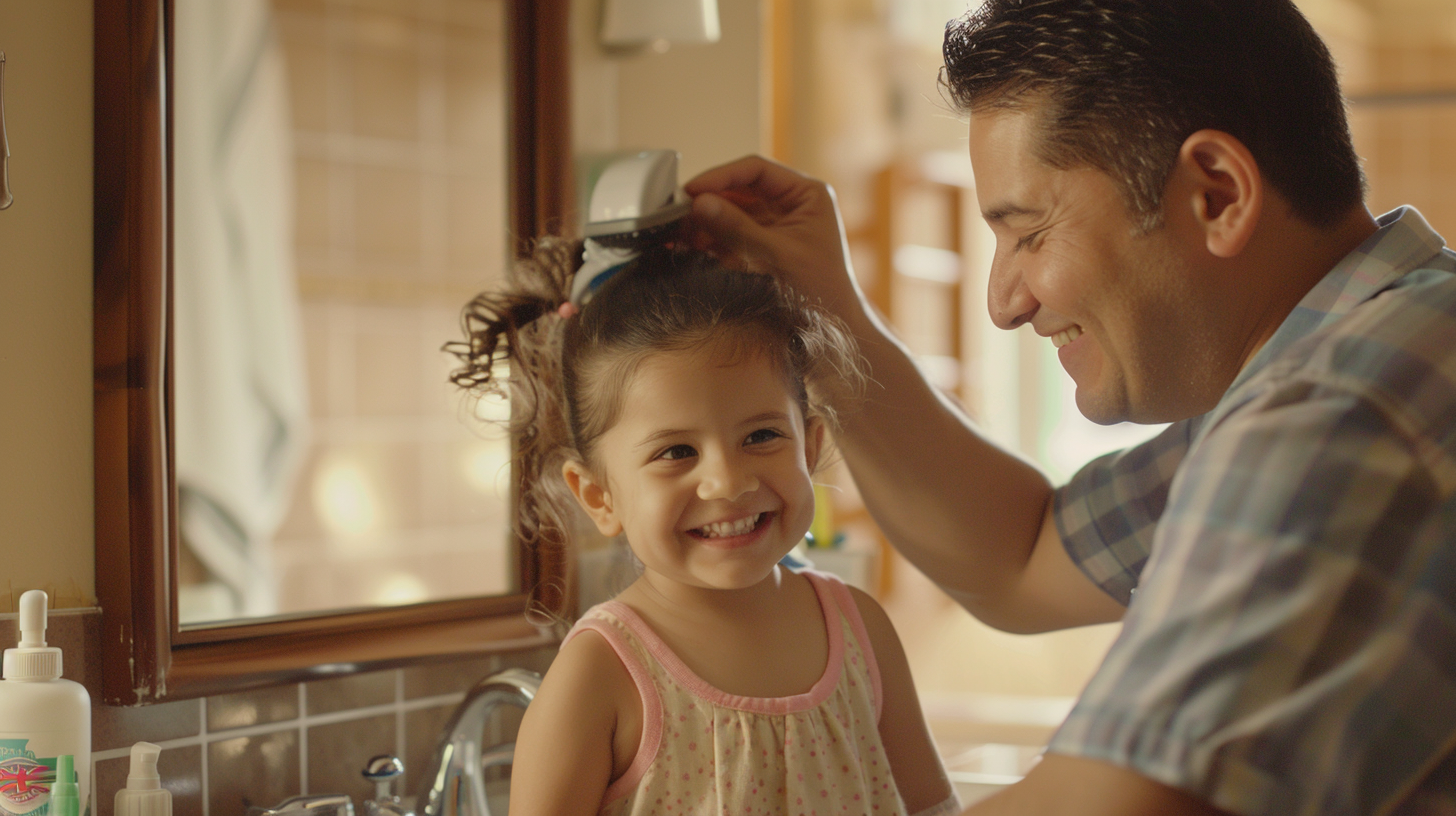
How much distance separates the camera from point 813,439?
1092 millimetres

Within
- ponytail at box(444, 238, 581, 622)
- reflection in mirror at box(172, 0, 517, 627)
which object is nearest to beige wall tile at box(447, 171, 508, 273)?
reflection in mirror at box(172, 0, 517, 627)

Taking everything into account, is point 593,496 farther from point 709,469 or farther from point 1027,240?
point 1027,240

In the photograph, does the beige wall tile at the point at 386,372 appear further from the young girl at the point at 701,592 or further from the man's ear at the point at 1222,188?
the man's ear at the point at 1222,188

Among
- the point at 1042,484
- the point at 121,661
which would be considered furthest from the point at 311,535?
the point at 1042,484

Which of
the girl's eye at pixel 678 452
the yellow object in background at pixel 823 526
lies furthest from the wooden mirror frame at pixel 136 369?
the yellow object in background at pixel 823 526

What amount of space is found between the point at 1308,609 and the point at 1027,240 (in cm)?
46

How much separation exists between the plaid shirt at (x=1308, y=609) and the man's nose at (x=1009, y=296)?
0.36m

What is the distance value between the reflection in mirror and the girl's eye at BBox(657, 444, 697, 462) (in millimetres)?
413

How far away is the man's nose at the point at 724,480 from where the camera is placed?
956 millimetres

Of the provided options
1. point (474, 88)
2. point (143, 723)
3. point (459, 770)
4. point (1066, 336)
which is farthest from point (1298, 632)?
point (474, 88)

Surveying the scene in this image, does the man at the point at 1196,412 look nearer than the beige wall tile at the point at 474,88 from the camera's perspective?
Yes

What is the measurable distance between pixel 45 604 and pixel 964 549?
35.4 inches

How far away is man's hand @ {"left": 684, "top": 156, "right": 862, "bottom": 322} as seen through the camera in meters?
1.14

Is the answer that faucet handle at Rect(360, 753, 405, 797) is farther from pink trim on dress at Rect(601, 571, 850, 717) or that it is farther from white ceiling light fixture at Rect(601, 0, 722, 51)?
white ceiling light fixture at Rect(601, 0, 722, 51)
